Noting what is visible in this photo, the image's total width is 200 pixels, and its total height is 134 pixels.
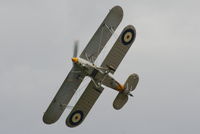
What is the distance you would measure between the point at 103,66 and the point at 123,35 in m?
2.44

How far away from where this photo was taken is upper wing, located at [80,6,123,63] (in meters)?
33.3

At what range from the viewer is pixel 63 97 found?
34812mm

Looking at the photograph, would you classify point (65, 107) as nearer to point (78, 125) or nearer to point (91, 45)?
point (78, 125)

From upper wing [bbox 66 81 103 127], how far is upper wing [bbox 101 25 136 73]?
1.81 metres

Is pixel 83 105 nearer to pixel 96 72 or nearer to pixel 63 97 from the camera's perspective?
pixel 63 97

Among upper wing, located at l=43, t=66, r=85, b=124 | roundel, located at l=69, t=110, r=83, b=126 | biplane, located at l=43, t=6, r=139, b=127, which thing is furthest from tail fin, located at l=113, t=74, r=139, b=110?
upper wing, located at l=43, t=66, r=85, b=124

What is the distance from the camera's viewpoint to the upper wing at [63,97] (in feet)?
112

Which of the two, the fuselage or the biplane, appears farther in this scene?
the biplane

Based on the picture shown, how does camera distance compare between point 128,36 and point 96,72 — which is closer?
point 96,72

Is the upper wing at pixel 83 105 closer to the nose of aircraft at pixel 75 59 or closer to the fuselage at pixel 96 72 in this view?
the fuselage at pixel 96 72

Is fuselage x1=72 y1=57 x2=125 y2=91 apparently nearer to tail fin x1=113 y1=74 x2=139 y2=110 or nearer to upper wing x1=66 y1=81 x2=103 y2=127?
tail fin x1=113 y1=74 x2=139 y2=110

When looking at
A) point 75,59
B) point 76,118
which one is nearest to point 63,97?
point 76,118

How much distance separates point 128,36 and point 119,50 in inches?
48.2

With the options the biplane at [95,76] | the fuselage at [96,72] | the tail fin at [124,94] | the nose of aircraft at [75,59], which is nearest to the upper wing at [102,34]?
the biplane at [95,76]
